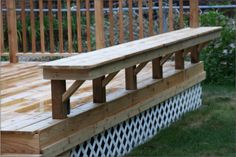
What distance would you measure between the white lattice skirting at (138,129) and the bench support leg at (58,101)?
1.16ft

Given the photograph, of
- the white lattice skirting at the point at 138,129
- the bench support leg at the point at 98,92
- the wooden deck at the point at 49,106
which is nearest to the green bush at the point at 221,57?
the wooden deck at the point at 49,106

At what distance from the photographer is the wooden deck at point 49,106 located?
494 cm

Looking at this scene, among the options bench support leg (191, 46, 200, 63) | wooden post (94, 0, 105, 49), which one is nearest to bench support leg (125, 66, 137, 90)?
bench support leg (191, 46, 200, 63)

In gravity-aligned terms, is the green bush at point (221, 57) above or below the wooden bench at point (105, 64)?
below

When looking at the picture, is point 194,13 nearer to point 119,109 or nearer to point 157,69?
point 157,69

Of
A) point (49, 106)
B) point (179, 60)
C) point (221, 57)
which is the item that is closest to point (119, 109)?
point (49, 106)

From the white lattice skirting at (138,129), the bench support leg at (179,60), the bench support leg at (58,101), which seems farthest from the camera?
the bench support leg at (179,60)

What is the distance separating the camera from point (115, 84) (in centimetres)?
711

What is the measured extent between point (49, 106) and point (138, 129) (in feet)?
3.80

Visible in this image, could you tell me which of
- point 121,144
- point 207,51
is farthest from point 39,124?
point 207,51

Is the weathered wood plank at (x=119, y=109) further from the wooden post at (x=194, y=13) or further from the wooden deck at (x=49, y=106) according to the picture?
the wooden post at (x=194, y=13)

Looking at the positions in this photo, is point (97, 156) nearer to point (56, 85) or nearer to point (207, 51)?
point (56, 85)

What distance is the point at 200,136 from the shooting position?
673cm

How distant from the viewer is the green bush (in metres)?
9.93
